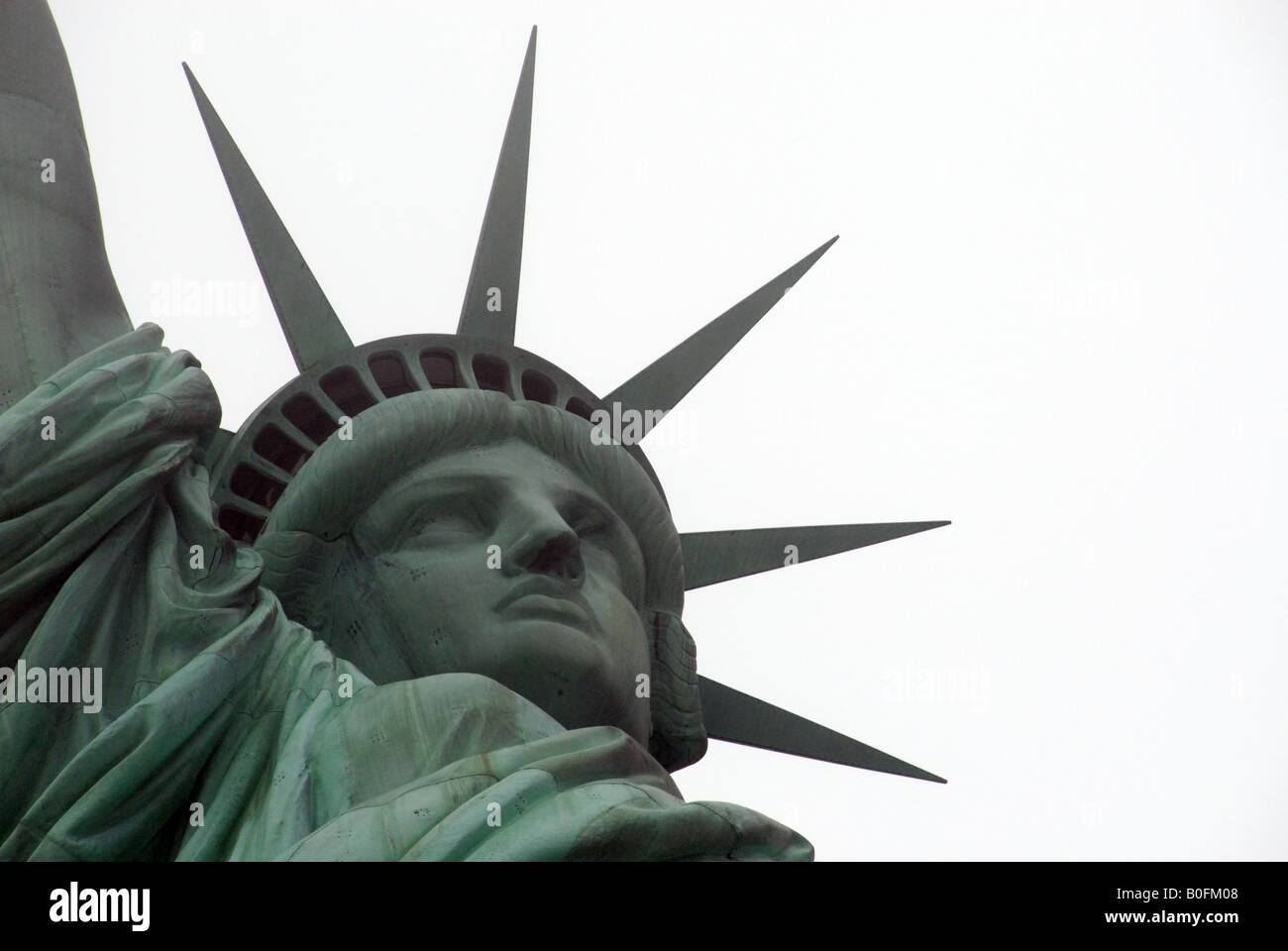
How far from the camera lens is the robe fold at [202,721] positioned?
691 centimetres

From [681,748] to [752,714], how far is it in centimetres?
75

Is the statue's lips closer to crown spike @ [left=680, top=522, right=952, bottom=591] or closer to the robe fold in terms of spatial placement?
the robe fold

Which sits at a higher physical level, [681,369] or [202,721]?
[681,369]

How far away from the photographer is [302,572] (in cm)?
1002

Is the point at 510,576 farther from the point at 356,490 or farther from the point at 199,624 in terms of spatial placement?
the point at 199,624

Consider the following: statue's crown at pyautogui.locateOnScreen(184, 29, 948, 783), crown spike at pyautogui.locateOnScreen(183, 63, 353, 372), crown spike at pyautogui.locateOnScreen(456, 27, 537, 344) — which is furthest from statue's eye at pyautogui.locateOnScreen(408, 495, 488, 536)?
crown spike at pyautogui.locateOnScreen(456, 27, 537, 344)

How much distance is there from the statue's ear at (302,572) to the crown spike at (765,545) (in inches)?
78.8

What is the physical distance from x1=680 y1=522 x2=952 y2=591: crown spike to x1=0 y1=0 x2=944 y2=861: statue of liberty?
0.02 m

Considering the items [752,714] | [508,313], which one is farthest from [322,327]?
[752,714]

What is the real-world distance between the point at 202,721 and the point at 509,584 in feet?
5.95

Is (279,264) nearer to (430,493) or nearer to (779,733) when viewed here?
(430,493)

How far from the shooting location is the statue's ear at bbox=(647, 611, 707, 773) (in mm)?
10570

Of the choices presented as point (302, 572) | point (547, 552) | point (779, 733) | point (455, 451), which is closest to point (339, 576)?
point (302, 572)

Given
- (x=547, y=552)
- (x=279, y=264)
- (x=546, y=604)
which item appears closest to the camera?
(x=546, y=604)
